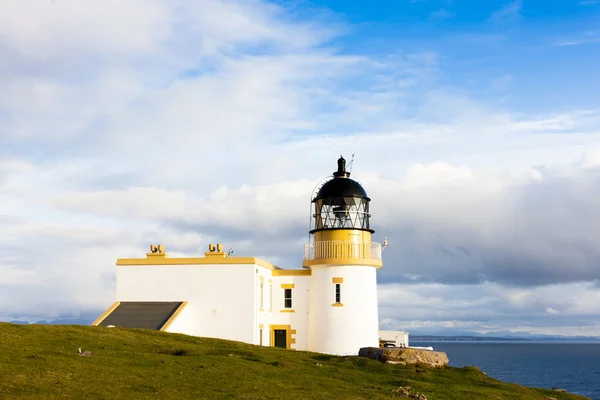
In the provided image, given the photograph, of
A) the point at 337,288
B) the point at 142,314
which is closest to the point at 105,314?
the point at 142,314

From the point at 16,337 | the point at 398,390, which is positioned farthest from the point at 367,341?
the point at 16,337

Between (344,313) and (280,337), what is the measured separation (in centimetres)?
448

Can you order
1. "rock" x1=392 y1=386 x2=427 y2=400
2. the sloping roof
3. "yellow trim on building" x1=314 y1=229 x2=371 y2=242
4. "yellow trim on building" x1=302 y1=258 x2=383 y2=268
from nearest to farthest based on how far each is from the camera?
"rock" x1=392 y1=386 x2=427 y2=400 < the sloping roof < "yellow trim on building" x1=302 y1=258 x2=383 y2=268 < "yellow trim on building" x1=314 y1=229 x2=371 y2=242

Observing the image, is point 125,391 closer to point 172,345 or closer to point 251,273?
point 172,345

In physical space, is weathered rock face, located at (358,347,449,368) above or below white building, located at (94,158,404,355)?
below

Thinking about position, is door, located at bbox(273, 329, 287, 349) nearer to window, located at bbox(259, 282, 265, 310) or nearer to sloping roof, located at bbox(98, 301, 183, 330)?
window, located at bbox(259, 282, 265, 310)

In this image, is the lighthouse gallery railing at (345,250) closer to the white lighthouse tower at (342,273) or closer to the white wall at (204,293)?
the white lighthouse tower at (342,273)

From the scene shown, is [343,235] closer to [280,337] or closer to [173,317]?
[280,337]

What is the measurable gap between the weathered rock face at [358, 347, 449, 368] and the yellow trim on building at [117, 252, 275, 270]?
1218cm

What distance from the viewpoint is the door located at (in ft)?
138

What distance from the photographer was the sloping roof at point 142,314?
38.7 metres

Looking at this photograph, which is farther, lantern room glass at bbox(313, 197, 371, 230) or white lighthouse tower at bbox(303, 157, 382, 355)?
lantern room glass at bbox(313, 197, 371, 230)

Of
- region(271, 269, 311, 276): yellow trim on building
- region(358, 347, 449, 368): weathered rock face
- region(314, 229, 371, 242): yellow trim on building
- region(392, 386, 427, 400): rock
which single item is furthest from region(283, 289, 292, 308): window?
region(392, 386, 427, 400): rock

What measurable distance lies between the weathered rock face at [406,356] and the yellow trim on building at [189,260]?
1218cm
